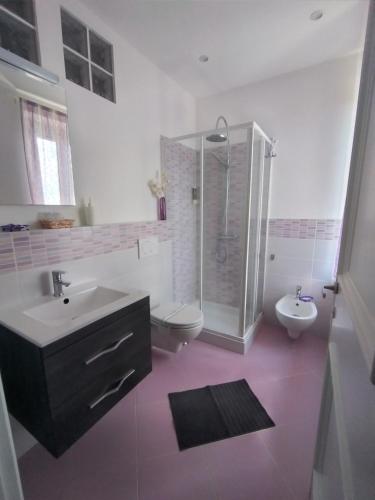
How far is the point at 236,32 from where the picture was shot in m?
1.69

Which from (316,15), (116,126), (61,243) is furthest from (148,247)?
(316,15)

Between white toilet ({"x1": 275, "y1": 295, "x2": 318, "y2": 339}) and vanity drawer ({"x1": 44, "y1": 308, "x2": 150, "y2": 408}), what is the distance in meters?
1.38

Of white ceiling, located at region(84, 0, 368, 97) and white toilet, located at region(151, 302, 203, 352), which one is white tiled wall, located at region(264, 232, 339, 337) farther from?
white ceiling, located at region(84, 0, 368, 97)

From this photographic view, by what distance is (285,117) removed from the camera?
228 cm

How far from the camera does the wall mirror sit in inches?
46.3

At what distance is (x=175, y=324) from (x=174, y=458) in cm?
79

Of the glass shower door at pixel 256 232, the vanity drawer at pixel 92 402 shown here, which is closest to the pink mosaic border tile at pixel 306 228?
the glass shower door at pixel 256 232

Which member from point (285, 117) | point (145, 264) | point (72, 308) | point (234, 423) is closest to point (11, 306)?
point (72, 308)

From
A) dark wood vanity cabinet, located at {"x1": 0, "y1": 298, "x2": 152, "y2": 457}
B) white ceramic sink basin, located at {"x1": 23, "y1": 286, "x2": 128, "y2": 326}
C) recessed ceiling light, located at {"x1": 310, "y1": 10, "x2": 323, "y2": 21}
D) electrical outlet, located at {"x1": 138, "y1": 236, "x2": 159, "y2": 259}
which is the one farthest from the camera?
electrical outlet, located at {"x1": 138, "y1": 236, "x2": 159, "y2": 259}

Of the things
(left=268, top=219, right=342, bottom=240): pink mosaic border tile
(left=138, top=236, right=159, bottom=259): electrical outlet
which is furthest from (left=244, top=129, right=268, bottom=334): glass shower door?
(left=138, top=236, right=159, bottom=259): electrical outlet

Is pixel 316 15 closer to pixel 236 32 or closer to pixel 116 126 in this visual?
pixel 236 32

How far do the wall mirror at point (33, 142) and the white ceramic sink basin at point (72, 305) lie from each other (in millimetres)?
599

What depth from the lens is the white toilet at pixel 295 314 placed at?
2072 millimetres

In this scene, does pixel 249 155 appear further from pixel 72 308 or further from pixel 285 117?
pixel 72 308
